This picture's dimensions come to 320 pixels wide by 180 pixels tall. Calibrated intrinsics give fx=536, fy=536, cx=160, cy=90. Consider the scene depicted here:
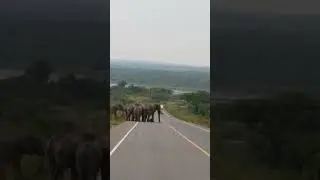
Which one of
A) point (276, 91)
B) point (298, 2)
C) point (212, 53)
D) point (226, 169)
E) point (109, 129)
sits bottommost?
point (226, 169)

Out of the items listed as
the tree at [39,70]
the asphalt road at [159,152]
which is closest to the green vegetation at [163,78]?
the asphalt road at [159,152]

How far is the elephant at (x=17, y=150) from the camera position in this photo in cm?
313

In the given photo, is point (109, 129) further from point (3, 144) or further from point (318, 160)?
point (318, 160)

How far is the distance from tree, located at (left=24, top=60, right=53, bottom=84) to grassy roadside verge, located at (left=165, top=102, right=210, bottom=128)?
0.72 meters

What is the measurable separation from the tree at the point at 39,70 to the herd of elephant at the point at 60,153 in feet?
1.18

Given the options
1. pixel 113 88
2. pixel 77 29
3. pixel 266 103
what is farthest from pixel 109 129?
pixel 266 103

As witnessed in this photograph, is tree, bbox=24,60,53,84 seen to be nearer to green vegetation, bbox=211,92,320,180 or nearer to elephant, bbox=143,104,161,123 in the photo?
elephant, bbox=143,104,161,123

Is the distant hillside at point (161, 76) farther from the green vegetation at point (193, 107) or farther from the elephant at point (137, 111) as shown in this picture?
the elephant at point (137, 111)

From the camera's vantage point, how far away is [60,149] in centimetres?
313

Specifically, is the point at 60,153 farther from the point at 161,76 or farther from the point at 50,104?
the point at 161,76

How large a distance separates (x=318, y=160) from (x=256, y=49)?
71cm

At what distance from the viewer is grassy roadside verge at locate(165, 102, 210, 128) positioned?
315cm

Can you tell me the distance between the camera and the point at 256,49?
9.92 feet

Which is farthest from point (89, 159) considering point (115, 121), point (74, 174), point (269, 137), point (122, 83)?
point (269, 137)
